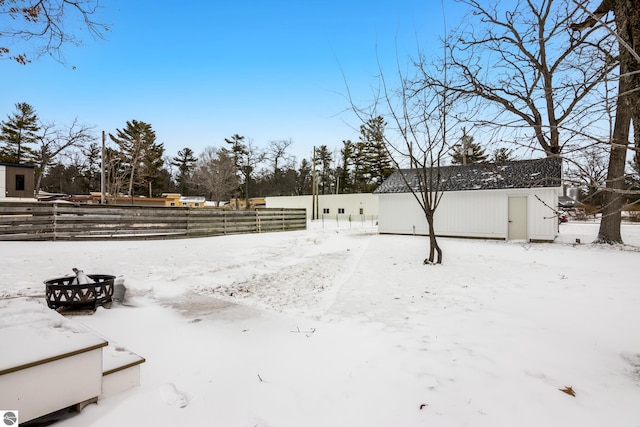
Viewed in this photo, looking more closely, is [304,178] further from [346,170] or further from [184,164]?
[184,164]

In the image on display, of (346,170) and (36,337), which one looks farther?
(346,170)

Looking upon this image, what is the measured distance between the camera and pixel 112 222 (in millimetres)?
11594

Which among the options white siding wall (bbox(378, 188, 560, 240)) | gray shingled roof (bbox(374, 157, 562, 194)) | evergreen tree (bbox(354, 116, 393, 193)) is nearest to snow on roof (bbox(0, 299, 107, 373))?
gray shingled roof (bbox(374, 157, 562, 194))

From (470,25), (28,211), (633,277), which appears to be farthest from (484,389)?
(28,211)

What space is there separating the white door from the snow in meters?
6.59

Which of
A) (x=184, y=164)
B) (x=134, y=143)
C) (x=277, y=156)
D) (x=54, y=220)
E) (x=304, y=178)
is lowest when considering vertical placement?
(x=54, y=220)

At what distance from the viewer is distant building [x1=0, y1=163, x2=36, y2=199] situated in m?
21.9

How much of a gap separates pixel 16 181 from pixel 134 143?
10.9 meters

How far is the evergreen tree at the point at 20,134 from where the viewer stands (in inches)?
1203

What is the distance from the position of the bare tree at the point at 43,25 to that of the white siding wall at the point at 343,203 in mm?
25614

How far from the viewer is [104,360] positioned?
226 cm

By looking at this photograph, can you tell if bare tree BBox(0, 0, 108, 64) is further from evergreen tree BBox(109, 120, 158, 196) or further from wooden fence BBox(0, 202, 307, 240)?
evergreen tree BBox(109, 120, 158, 196)

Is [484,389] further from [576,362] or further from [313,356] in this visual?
[313,356]

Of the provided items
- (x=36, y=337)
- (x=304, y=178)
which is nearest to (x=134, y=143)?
(x=304, y=178)
